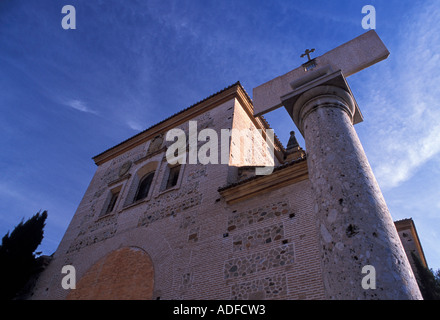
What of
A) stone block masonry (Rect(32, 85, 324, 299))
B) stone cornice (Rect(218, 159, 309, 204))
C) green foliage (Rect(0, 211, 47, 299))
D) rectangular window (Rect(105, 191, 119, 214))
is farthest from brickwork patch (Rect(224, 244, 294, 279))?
green foliage (Rect(0, 211, 47, 299))

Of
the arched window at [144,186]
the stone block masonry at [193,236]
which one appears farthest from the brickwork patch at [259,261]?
the arched window at [144,186]

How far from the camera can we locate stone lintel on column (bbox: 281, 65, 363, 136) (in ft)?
14.1

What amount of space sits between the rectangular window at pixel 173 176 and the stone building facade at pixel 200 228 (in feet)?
0.14

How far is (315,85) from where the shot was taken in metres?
4.39

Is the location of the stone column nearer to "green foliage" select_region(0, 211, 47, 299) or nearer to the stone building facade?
the stone building facade

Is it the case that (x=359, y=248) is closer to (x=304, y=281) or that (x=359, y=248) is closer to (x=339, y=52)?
(x=304, y=281)

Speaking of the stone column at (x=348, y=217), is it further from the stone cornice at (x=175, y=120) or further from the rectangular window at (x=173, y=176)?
the stone cornice at (x=175, y=120)

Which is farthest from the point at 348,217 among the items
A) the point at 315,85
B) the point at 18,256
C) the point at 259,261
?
the point at 18,256

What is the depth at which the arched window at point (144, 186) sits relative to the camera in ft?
32.0

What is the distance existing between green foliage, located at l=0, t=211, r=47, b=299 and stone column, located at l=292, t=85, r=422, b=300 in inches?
359

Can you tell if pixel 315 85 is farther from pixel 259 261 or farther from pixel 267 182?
pixel 259 261
